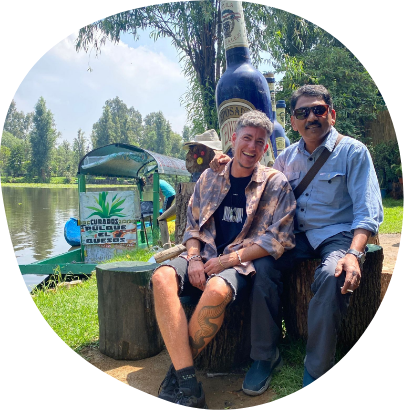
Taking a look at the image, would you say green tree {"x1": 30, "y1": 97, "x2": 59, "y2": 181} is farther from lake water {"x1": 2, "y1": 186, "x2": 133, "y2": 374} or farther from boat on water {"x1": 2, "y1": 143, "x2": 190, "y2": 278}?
boat on water {"x1": 2, "y1": 143, "x2": 190, "y2": 278}

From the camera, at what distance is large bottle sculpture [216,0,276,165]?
3719 millimetres

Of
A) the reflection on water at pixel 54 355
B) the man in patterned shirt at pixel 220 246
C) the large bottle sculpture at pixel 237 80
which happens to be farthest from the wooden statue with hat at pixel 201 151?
the reflection on water at pixel 54 355

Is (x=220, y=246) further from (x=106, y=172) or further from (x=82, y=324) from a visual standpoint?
(x=106, y=172)

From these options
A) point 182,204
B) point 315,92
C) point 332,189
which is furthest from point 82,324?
point 315,92

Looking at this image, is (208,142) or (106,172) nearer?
(208,142)

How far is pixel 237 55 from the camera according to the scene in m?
3.77

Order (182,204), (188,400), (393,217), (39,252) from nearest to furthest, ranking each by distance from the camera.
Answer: (188,400)
(182,204)
(393,217)
(39,252)

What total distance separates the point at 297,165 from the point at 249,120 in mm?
459

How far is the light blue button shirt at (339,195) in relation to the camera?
91.1 inches

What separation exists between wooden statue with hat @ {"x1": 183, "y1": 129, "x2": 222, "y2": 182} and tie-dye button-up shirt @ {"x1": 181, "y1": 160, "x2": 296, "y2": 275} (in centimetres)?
146

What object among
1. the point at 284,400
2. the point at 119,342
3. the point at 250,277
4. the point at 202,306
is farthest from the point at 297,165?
the point at 119,342

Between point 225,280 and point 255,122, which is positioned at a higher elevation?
point 255,122

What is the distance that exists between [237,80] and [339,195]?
1.79 meters

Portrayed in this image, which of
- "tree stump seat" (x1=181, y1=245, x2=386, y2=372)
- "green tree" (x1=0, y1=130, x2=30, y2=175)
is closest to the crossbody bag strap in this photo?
"tree stump seat" (x1=181, y1=245, x2=386, y2=372)
